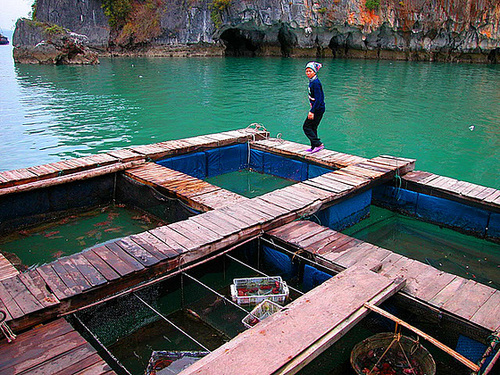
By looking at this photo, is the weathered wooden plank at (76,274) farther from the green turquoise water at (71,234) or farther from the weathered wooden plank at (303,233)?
the weathered wooden plank at (303,233)

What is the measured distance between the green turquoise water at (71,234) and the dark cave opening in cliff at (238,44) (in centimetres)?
3890

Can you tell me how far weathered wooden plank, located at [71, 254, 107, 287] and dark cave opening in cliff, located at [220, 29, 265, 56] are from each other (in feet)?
137

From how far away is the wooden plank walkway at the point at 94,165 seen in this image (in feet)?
23.2

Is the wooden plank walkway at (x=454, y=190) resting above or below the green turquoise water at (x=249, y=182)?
above

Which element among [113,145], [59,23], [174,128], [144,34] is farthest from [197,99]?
[59,23]

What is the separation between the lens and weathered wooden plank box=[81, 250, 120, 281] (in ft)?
14.2

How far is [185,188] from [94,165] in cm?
212

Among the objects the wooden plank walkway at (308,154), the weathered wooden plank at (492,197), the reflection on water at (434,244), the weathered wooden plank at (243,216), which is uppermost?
the wooden plank walkway at (308,154)

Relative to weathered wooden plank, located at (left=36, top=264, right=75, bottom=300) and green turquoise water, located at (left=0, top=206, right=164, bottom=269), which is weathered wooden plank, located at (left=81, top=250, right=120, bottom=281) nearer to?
weathered wooden plank, located at (left=36, top=264, right=75, bottom=300)

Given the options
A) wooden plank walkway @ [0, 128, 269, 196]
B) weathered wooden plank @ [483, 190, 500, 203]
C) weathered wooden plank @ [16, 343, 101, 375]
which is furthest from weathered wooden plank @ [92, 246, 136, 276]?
weathered wooden plank @ [483, 190, 500, 203]

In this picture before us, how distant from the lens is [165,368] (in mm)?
4031

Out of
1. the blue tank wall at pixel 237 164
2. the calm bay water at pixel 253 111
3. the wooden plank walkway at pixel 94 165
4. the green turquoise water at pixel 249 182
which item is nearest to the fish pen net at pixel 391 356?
the blue tank wall at pixel 237 164

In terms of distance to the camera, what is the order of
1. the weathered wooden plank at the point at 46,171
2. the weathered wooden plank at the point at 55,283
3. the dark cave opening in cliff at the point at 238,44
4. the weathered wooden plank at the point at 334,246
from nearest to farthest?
1. the weathered wooden plank at the point at 55,283
2. the weathered wooden plank at the point at 334,246
3. the weathered wooden plank at the point at 46,171
4. the dark cave opening in cliff at the point at 238,44

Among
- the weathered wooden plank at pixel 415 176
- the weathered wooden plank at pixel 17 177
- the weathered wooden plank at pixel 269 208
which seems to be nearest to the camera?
the weathered wooden plank at pixel 269 208
